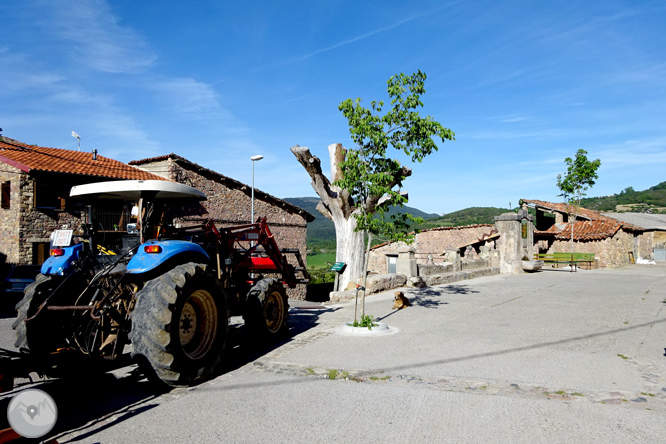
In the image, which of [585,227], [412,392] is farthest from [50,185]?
[585,227]

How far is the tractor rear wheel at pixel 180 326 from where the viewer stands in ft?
14.7

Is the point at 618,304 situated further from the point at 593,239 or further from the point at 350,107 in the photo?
the point at 593,239

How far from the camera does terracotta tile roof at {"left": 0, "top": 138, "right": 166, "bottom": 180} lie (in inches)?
696

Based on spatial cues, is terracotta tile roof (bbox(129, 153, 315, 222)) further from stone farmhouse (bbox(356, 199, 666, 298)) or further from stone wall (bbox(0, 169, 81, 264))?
stone farmhouse (bbox(356, 199, 666, 298))

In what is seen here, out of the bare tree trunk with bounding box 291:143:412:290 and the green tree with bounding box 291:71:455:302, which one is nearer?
the green tree with bounding box 291:71:455:302

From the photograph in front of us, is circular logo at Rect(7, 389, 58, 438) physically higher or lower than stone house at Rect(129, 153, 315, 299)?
lower

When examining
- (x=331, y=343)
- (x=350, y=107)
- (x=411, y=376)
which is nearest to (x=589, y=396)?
(x=411, y=376)

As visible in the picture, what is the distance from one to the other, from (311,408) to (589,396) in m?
2.96

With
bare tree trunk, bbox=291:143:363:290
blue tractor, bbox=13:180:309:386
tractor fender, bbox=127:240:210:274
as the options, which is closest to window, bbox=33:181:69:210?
bare tree trunk, bbox=291:143:363:290

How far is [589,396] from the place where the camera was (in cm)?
466

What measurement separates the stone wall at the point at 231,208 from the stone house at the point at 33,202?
3445 mm

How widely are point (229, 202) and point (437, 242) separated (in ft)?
50.0

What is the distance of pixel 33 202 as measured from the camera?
17469 millimetres

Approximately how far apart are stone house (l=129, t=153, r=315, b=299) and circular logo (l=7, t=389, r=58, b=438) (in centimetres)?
1865
